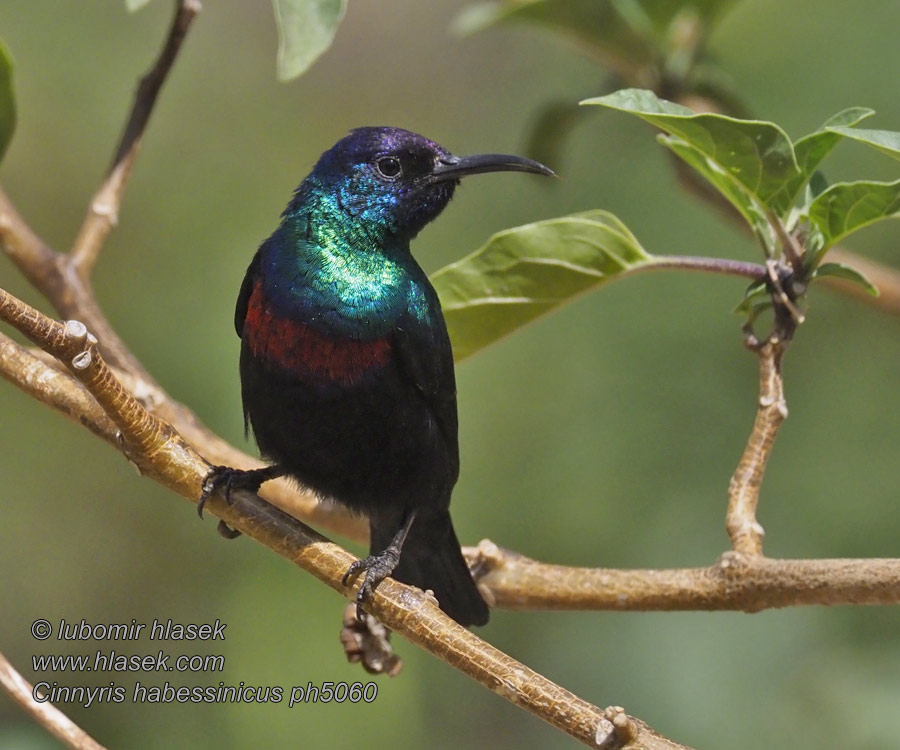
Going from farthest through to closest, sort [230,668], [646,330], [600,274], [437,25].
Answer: [437,25], [646,330], [230,668], [600,274]

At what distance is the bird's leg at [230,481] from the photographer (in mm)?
2283

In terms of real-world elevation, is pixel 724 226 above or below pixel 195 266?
above

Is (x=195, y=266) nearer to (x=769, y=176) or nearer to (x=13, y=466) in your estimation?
(x=13, y=466)

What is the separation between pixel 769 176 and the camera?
90.0 inches

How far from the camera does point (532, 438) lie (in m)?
4.21

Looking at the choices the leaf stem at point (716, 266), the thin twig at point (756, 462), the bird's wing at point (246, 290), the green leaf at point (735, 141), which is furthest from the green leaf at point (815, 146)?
the bird's wing at point (246, 290)

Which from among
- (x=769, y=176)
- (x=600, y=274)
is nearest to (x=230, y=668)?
(x=600, y=274)

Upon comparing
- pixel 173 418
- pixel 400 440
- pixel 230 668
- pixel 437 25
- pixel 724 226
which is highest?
pixel 437 25

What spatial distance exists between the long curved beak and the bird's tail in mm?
891

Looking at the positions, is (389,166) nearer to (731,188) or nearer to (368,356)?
(368,356)

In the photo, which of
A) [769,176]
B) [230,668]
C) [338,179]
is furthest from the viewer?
[230,668]

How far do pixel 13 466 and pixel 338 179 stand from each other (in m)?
1.92

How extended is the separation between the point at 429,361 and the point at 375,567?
56 cm

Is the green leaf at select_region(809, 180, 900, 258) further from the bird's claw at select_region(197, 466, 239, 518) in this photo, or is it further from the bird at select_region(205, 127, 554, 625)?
the bird's claw at select_region(197, 466, 239, 518)
